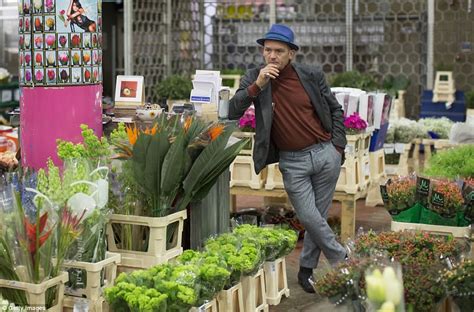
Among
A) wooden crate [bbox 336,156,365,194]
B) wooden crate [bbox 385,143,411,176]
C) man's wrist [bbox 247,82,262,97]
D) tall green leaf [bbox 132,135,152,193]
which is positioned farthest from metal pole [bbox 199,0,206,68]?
tall green leaf [bbox 132,135,152,193]

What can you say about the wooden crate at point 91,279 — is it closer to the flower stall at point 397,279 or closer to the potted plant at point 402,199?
the flower stall at point 397,279

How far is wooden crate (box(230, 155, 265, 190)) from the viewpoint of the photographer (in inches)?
253

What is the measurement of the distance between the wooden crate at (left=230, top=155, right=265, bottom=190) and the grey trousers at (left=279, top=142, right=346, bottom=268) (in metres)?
1.29

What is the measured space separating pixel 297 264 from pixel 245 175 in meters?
0.84

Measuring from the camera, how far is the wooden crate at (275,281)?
15.6ft

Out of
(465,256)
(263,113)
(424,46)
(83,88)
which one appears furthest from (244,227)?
(424,46)

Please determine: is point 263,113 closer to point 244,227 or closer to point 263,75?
point 263,75

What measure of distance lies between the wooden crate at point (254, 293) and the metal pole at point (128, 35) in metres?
7.10

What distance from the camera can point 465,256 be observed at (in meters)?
3.29

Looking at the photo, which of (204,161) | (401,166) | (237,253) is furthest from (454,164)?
(401,166)

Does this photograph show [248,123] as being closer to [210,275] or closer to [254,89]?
[254,89]

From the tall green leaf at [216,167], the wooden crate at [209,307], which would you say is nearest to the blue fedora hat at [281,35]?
the tall green leaf at [216,167]

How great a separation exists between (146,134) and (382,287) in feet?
5.61

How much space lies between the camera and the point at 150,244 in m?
3.89
